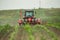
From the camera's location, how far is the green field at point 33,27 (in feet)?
4.41

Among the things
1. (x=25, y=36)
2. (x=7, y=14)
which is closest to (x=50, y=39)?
(x=25, y=36)

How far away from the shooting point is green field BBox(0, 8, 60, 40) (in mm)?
1345

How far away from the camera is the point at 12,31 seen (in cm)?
140

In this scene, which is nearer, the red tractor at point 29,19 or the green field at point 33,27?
the green field at point 33,27

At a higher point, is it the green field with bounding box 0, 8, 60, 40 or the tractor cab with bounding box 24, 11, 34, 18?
the tractor cab with bounding box 24, 11, 34, 18

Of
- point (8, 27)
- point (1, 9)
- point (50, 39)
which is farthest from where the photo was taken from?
point (1, 9)

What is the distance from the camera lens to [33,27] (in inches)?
56.4

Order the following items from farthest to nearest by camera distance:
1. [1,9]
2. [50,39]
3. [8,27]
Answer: [1,9] → [8,27] → [50,39]

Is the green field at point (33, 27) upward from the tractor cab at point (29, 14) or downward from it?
downward

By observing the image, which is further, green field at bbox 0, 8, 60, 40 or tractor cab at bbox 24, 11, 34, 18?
tractor cab at bbox 24, 11, 34, 18

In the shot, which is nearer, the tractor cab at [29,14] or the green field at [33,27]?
the green field at [33,27]

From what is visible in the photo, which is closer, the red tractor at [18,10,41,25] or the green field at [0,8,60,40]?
the green field at [0,8,60,40]

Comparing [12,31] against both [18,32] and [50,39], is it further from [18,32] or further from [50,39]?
[50,39]

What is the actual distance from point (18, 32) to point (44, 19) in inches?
9.9
